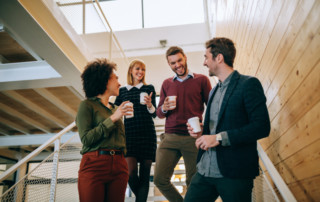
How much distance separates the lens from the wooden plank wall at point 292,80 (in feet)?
3.92

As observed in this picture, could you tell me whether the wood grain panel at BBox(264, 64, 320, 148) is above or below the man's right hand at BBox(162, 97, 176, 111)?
below

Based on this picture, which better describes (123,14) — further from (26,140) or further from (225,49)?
(225,49)

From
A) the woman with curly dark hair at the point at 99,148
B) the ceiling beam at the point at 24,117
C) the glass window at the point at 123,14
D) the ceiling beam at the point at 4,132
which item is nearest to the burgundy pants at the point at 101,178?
the woman with curly dark hair at the point at 99,148

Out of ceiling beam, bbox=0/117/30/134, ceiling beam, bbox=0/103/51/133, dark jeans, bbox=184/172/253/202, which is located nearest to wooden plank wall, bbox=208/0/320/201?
dark jeans, bbox=184/172/253/202

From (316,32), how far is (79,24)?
3.59 m

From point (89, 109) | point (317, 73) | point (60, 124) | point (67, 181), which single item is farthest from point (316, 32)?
point (60, 124)

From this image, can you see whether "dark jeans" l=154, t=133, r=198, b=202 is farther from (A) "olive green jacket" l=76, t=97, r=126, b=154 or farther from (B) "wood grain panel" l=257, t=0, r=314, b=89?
(B) "wood grain panel" l=257, t=0, r=314, b=89

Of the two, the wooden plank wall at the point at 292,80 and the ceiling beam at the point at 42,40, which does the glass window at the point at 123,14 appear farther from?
the wooden plank wall at the point at 292,80

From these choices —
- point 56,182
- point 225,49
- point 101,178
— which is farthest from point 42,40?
point 225,49

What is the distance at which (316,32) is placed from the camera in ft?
3.70

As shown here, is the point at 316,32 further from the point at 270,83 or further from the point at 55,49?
the point at 55,49

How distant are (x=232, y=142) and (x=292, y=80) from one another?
571mm

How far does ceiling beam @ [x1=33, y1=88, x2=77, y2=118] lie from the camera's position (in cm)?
459

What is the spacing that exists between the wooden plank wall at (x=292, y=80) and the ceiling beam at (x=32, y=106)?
14.0 feet
